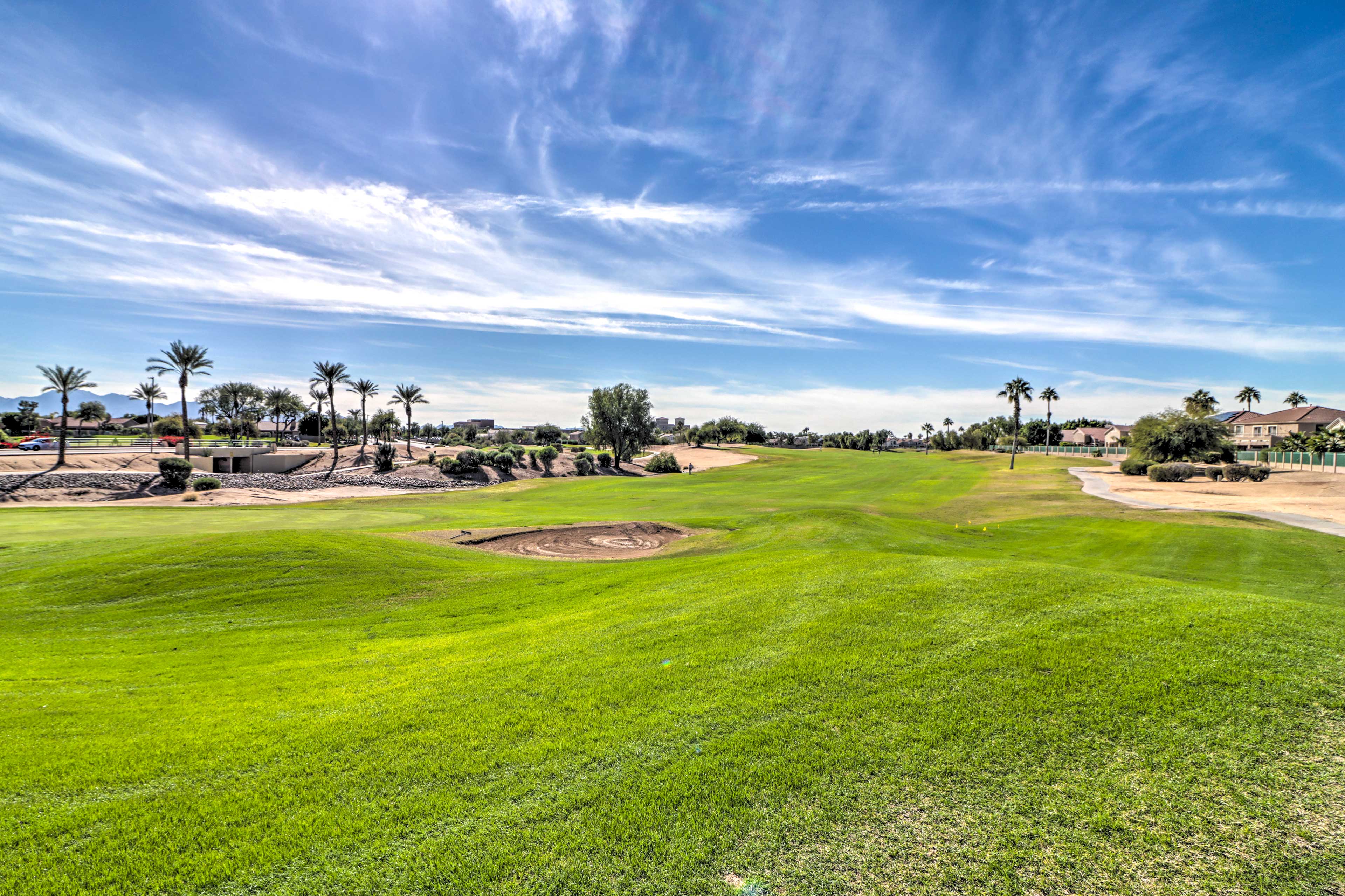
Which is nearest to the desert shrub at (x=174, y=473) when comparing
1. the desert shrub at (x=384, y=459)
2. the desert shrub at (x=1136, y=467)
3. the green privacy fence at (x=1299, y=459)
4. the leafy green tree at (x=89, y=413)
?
the desert shrub at (x=384, y=459)

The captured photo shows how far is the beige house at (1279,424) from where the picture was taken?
9725cm

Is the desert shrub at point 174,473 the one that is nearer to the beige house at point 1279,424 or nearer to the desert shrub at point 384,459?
the desert shrub at point 384,459

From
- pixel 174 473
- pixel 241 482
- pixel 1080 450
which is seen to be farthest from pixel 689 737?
pixel 1080 450

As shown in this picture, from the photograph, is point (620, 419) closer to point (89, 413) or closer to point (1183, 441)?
point (1183, 441)

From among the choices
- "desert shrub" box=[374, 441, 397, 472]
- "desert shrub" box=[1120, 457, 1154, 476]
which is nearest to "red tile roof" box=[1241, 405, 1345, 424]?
"desert shrub" box=[1120, 457, 1154, 476]

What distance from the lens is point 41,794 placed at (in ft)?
16.6

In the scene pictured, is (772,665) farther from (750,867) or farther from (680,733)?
(750,867)

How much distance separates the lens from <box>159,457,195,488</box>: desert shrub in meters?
47.8

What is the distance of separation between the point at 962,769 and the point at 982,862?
110 cm

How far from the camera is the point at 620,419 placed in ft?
281

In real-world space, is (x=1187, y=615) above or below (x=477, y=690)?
above

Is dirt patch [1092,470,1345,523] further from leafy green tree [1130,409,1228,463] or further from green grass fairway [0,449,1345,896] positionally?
green grass fairway [0,449,1345,896]

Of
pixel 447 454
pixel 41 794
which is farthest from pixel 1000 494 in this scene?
pixel 447 454

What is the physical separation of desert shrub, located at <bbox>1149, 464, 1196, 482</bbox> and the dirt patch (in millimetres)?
666
